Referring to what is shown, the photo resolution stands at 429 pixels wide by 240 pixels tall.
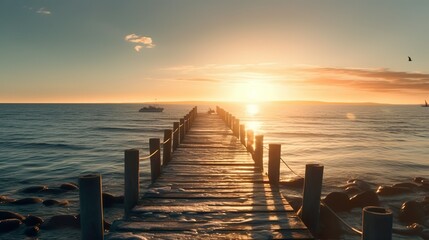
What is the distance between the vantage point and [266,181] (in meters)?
8.64

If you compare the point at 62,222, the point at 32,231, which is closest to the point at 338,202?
the point at 62,222

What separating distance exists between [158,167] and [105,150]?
29.1m

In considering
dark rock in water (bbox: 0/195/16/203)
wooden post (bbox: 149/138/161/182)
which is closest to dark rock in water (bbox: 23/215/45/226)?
dark rock in water (bbox: 0/195/16/203)

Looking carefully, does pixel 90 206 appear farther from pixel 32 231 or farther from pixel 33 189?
pixel 33 189

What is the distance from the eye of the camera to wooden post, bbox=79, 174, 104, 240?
4.39 metres

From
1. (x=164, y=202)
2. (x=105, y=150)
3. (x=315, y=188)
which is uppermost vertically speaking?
(x=315, y=188)

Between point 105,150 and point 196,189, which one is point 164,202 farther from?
point 105,150

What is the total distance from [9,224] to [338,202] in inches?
515

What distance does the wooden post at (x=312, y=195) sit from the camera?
5.73 m

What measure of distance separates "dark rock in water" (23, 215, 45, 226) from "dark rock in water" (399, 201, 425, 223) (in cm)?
1417

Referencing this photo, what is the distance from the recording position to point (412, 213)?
44.7 feet

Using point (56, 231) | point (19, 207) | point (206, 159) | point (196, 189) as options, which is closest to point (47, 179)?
point (19, 207)

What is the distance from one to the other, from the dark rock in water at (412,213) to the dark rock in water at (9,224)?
1479cm

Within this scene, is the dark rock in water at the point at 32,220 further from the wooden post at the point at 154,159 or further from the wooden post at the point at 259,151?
the wooden post at the point at 259,151
